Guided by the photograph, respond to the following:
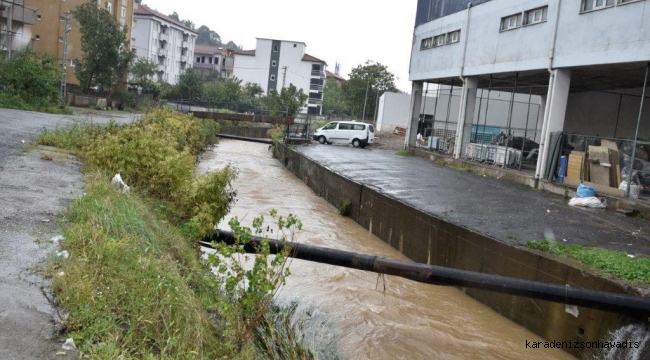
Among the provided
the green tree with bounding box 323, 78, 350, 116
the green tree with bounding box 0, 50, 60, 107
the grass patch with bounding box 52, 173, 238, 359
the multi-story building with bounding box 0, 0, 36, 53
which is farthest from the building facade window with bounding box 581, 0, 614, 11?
the green tree with bounding box 323, 78, 350, 116

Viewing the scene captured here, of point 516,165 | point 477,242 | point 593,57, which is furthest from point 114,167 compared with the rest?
point 516,165

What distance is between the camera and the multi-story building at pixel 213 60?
365ft

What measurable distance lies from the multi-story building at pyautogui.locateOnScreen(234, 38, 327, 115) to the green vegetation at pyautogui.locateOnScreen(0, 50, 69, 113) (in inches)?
2485

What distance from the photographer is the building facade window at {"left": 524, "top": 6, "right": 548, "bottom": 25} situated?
64.1 feet

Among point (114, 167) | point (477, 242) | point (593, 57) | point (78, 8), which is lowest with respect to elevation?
point (477, 242)

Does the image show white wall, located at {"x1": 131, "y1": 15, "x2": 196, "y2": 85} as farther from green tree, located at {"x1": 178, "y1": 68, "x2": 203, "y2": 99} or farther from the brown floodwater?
the brown floodwater

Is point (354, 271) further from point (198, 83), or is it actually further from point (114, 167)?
point (198, 83)

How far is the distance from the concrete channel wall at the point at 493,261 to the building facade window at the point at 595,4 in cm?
782

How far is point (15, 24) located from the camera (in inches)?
1884

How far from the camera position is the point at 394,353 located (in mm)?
7574

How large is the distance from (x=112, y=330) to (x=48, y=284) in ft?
3.33

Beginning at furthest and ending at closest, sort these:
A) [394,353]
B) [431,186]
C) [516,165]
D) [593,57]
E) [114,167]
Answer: [516,165] < [431,186] < [593,57] < [114,167] < [394,353]

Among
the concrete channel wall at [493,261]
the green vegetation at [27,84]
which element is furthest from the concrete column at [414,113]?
the green vegetation at [27,84]

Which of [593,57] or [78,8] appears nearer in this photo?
[593,57]
